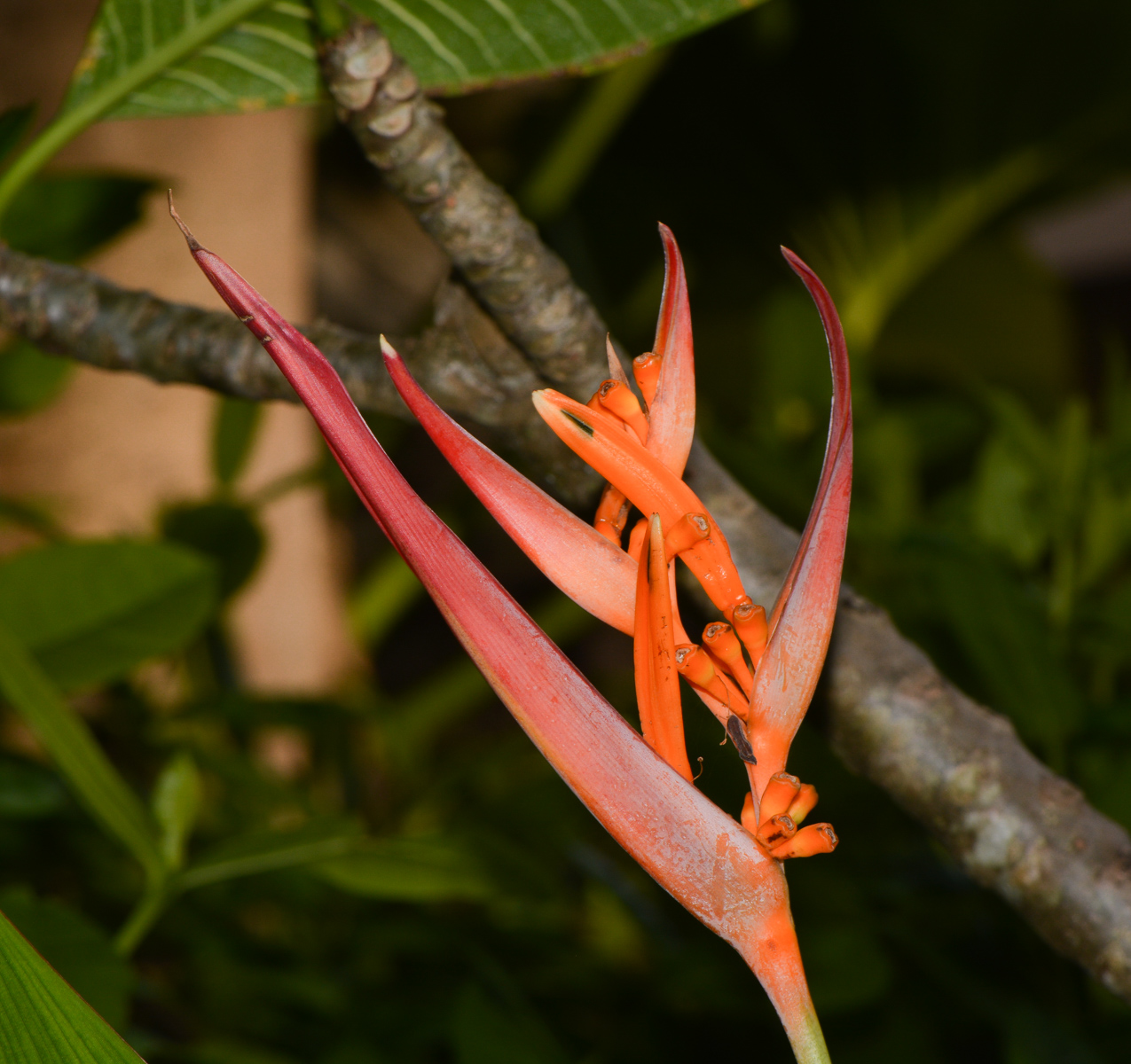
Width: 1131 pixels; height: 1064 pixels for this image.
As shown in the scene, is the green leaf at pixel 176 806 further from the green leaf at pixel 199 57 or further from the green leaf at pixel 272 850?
the green leaf at pixel 199 57

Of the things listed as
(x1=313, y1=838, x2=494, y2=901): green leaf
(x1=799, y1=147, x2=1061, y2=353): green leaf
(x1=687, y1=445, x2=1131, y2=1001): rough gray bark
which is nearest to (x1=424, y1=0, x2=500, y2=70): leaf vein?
(x1=687, y1=445, x2=1131, y2=1001): rough gray bark

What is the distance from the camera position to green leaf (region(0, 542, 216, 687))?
0.96 ft

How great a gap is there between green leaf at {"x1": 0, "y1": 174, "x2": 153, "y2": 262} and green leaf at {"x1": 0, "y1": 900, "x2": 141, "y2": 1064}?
28 centimetres

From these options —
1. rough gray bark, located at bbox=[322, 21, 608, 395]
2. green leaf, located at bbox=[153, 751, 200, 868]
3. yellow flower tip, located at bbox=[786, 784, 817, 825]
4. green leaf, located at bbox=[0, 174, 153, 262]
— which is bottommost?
green leaf, located at bbox=[153, 751, 200, 868]

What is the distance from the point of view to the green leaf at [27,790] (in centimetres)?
31

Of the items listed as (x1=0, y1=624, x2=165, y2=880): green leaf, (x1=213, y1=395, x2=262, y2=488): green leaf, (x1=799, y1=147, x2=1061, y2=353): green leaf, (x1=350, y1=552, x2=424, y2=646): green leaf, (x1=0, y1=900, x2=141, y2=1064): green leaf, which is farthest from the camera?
(x1=799, y1=147, x2=1061, y2=353): green leaf

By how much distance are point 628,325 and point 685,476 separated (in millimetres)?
754

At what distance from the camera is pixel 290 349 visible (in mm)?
116

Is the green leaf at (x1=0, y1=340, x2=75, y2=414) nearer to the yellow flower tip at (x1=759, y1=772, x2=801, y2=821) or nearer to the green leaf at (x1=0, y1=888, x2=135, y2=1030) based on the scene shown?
the green leaf at (x1=0, y1=888, x2=135, y2=1030)

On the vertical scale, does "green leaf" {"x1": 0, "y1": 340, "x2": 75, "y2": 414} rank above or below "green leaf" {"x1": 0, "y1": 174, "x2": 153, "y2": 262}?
below

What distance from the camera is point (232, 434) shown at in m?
0.44

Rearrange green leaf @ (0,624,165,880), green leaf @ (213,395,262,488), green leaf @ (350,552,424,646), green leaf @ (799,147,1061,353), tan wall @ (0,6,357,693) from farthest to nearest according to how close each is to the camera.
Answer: green leaf @ (799,147,1061,353), green leaf @ (350,552,424,646), tan wall @ (0,6,357,693), green leaf @ (213,395,262,488), green leaf @ (0,624,165,880)

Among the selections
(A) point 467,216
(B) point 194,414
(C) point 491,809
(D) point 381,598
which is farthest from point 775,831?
(D) point 381,598

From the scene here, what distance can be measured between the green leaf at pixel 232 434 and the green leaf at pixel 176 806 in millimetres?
197
